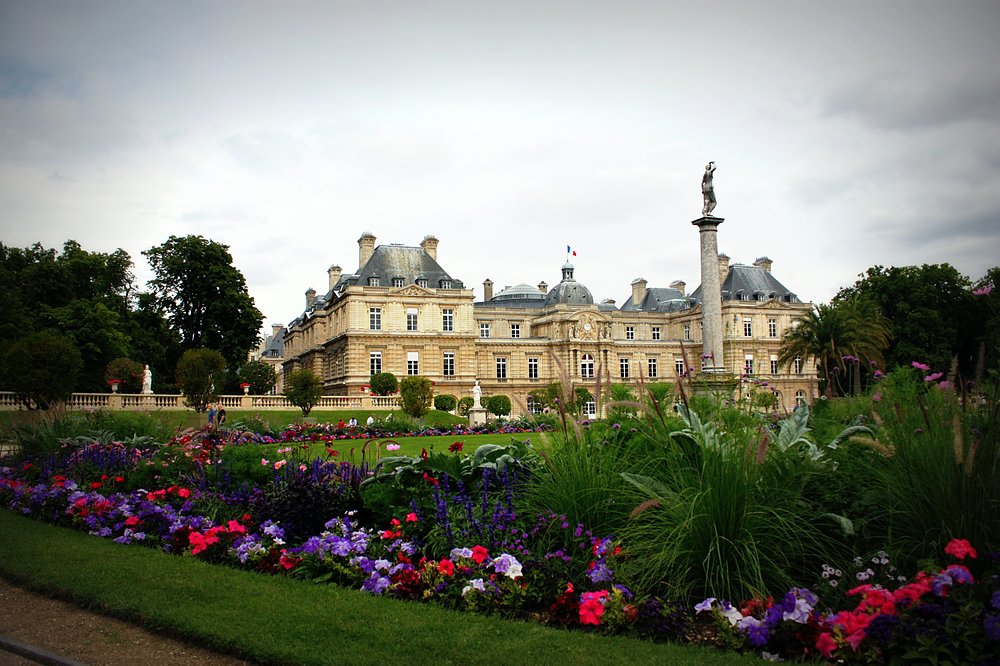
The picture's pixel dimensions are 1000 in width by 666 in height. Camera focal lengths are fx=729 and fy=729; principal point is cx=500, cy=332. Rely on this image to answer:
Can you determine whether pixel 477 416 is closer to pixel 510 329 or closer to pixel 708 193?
pixel 708 193

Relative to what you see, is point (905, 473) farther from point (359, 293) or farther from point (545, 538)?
point (359, 293)

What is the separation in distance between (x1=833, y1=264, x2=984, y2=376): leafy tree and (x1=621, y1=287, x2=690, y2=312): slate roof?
23.7 m

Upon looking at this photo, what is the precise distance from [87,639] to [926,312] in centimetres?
5463

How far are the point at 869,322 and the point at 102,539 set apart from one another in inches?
1506

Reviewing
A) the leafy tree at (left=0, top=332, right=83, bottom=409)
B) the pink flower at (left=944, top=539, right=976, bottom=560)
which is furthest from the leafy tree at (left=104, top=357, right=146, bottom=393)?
the pink flower at (left=944, top=539, right=976, bottom=560)

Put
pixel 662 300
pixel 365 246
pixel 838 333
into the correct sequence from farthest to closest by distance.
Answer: pixel 662 300 → pixel 365 246 → pixel 838 333

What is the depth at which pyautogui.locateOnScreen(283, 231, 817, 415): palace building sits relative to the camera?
55.8m

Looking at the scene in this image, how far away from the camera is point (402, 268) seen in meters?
58.2

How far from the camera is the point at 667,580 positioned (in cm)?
560

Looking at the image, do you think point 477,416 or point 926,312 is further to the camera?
point 926,312

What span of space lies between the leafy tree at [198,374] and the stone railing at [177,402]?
3438 mm

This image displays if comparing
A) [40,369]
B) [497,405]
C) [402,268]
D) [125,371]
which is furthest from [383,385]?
[40,369]

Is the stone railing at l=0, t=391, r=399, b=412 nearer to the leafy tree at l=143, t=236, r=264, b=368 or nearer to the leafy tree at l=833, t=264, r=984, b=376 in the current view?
the leafy tree at l=143, t=236, r=264, b=368

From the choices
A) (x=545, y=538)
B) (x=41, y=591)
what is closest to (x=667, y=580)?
(x=545, y=538)
